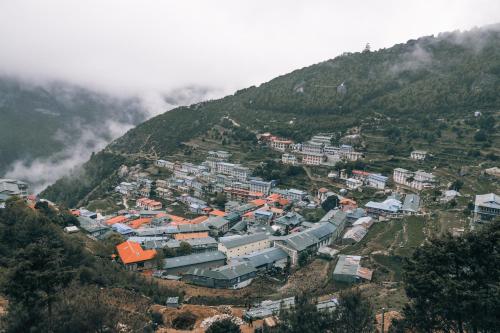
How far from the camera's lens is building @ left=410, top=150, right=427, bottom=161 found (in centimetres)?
5122

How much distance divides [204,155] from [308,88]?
33.6m

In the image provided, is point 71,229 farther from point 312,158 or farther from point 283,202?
point 312,158

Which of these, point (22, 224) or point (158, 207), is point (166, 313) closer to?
point (22, 224)

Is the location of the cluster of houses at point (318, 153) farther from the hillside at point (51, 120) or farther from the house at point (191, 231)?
the hillside at point (51, 120)

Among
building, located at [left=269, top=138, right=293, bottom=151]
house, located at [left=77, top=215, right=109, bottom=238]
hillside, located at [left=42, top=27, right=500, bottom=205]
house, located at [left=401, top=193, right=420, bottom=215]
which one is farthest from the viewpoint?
building, located at [left=269, top=138, right=293, bottom=151]

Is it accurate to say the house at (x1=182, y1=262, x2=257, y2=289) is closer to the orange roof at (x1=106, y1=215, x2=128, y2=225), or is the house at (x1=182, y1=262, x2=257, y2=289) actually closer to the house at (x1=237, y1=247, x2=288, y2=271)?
the house at (x1=237, y1=247, x2=288, y2=271)

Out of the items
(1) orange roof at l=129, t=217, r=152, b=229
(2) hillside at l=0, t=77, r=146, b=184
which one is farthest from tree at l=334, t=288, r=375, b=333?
(2) hillside at l=0, t=77, r=146, b=184

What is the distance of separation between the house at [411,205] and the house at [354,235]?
5.01 m

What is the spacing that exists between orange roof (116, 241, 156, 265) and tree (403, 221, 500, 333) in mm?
23568

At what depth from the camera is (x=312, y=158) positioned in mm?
59125

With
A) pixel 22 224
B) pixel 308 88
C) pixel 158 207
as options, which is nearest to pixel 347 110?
pixel 308 88

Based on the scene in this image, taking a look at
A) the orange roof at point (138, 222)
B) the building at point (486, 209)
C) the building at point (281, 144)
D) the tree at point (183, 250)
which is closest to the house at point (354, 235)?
the building at point (486, 209)

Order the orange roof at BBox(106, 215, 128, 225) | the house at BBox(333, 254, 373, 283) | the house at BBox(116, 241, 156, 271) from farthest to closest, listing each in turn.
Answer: the orange roof at BBox(106, 215, 128, 225) → the house at BBox(116, 241, 156, 271) → the house at BBox(333, 254, 373, 283)

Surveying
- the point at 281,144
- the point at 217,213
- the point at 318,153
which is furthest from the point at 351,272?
the point at 281,144
